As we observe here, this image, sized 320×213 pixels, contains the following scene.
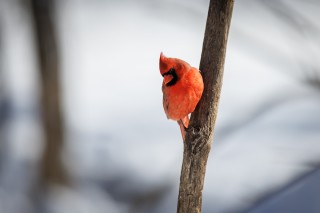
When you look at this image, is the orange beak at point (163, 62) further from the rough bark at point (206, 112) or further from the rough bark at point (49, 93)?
the rough bark at point (49, 93)

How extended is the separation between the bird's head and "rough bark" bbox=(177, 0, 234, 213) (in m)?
0.05

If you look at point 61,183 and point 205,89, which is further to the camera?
point 61,183

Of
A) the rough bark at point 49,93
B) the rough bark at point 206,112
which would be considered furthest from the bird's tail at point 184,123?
the rough bark at point 49,93

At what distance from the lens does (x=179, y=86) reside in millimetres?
759

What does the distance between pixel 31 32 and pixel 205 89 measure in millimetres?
351

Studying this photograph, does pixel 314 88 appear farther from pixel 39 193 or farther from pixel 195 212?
pixel 39 193

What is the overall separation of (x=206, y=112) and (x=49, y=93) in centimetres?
31

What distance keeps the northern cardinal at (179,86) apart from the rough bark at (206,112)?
2 centimetres

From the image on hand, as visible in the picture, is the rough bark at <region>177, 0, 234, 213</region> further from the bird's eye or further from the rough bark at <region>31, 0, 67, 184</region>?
the rough bark at <region>31, 0, 67, 184</region>

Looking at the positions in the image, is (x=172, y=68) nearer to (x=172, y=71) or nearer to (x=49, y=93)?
(x=172, y=71)

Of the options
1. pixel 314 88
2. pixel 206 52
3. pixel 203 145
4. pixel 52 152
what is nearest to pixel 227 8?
pixel 206 52

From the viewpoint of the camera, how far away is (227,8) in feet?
2.54

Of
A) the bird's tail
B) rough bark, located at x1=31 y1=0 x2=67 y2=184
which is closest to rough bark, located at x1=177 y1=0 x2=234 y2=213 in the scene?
the bird's tail

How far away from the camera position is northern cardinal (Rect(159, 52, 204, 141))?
2.47 feet
